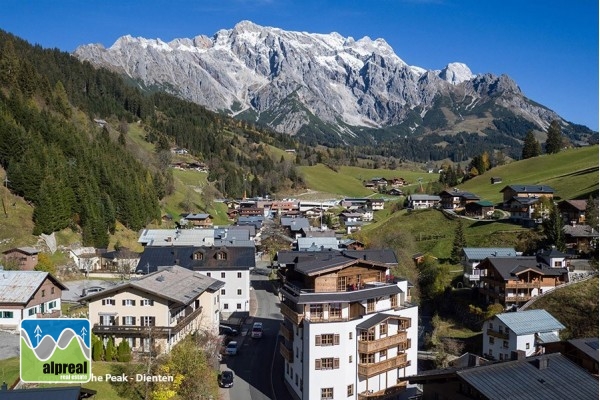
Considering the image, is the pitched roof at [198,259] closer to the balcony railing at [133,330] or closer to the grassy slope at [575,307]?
the balcony railing at [133,330]

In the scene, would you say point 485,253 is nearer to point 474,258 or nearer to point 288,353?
point 474,258

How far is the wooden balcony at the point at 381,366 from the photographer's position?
37.6 m

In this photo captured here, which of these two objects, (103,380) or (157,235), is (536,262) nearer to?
(103,380)

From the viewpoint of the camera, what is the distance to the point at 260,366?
149 feet

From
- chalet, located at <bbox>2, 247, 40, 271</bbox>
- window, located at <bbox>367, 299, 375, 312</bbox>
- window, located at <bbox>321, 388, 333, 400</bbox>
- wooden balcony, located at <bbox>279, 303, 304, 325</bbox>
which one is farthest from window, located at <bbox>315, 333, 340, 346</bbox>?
chalet, located at <bbox>2, 247, 40, 271</bbox>

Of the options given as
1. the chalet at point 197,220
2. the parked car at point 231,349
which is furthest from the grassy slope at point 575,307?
the chalet at point 197,220

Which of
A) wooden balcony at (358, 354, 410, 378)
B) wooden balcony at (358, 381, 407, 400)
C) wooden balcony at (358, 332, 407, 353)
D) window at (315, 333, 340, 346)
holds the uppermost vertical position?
window at (315, 333, 340, 346)

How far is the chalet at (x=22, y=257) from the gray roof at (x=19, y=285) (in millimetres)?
13838

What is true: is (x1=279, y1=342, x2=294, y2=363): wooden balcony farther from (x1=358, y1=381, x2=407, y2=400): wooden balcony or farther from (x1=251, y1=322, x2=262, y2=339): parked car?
(x1=251, y1=322, x2=262, y2=339): parked car

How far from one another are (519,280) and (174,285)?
1564 inches

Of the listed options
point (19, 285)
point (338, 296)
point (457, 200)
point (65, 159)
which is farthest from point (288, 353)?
point (457, 200)

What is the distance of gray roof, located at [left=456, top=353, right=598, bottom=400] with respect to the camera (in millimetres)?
24891

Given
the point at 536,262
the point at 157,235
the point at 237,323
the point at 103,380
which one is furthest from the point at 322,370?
the point at 157,235

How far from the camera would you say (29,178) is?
2916 inches
